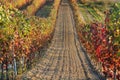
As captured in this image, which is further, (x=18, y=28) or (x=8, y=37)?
(x=18, y=28)

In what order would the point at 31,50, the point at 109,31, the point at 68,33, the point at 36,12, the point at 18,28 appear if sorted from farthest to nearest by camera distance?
the point at 36,12, the point at 68,33, the point at 31,50, the point at 18,28, the point at 109,31

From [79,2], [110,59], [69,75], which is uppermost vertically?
[110,59]

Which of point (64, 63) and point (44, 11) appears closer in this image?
point (64, 63)

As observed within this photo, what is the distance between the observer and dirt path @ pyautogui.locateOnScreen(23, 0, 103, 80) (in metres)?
48.4

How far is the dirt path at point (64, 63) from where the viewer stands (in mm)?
48406

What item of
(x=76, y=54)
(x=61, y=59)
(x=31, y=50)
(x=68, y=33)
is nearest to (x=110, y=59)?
(x=31, y=50)

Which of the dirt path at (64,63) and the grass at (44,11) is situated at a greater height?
the dirt path at (64,63)

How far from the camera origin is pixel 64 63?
60.4 m

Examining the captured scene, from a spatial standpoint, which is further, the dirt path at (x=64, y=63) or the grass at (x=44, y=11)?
the grass at (x=44, y=11)

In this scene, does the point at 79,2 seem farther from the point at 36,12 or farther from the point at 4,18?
the point at 4,18

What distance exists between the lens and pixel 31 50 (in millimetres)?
58531

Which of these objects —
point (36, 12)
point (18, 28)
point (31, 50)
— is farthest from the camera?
point (36, 12)

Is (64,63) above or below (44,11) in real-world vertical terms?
above

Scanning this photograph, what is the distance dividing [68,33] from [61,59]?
45.6 m
